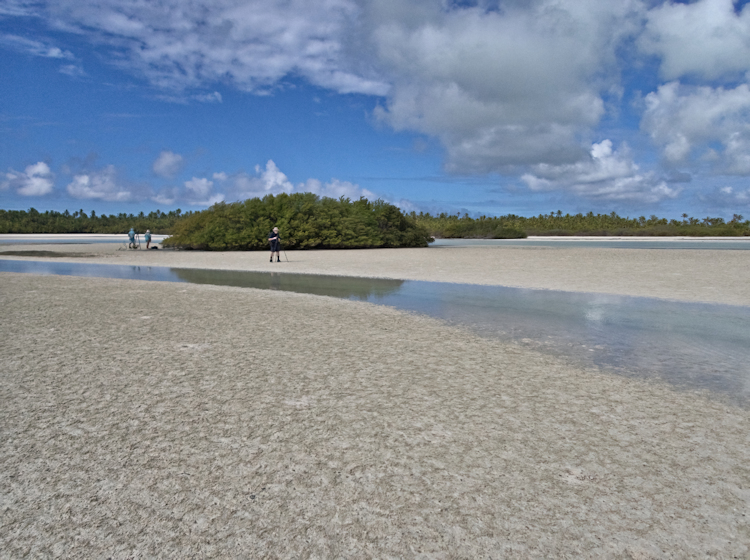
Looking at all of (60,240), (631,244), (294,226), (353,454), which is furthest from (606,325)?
(60,240)

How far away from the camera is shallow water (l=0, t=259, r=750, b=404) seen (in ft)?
20.9

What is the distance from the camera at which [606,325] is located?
927cm

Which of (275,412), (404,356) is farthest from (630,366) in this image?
(275,412)

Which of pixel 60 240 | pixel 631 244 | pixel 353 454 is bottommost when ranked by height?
pixel 353 454

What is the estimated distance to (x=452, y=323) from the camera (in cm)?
940

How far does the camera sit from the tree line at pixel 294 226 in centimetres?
4178

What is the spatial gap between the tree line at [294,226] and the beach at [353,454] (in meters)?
34.7

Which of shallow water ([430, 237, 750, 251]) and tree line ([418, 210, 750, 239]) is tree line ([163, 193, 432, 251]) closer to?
shallow water ([430, 237, 750, 251])

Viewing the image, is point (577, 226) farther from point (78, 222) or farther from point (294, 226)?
point (78, 222)

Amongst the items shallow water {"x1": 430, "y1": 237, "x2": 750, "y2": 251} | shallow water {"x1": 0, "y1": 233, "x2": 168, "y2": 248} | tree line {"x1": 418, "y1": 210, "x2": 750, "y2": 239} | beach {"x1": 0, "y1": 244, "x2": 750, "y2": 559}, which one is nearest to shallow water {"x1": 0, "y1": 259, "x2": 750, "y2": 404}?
beach {"x1": 0, "y1": 244, "x2": 750, "y2": 559}

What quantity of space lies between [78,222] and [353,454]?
129128mm

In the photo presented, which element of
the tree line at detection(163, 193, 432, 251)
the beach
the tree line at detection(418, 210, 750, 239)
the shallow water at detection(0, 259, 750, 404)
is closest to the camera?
the beach

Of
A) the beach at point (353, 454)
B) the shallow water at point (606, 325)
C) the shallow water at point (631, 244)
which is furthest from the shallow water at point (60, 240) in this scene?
the beach at point (353, 454)

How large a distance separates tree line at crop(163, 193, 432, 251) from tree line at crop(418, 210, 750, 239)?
119 ft
